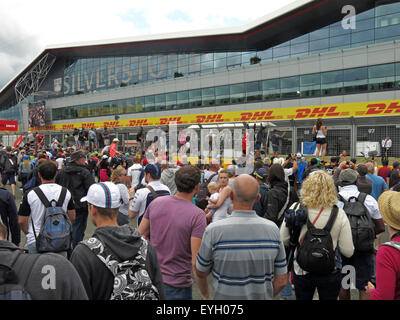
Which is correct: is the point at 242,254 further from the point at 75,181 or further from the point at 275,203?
the point at 75,181

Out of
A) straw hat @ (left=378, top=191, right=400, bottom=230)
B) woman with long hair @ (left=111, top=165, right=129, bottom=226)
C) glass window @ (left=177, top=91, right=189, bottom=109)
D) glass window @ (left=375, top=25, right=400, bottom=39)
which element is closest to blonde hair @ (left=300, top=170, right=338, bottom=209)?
straw hat @ (left=378, top=191, right=400, bottom=230)

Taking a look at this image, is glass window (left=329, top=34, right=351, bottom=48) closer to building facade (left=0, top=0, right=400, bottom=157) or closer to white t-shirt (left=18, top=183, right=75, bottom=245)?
building facade (left=0, top=0, right=400, bottom=157)

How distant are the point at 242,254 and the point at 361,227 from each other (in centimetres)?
200

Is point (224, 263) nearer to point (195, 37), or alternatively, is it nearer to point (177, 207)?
point (177, 207)

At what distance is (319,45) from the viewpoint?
32031 mm

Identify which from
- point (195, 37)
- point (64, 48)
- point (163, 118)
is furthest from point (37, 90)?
point (195, 37)

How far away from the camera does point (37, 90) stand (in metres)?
57.7

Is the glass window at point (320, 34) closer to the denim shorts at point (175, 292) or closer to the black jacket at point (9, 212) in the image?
the black jacket at point (9, 212)

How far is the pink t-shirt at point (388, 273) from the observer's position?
2.03 metres

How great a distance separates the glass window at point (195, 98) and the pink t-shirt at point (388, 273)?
36.0 meters

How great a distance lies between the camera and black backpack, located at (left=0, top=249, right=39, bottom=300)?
1340mm

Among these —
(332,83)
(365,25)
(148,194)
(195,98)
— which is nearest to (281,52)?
(365,25)

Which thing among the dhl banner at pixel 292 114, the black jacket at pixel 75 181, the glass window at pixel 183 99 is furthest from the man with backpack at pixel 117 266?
the glass window at pixel 183 99
